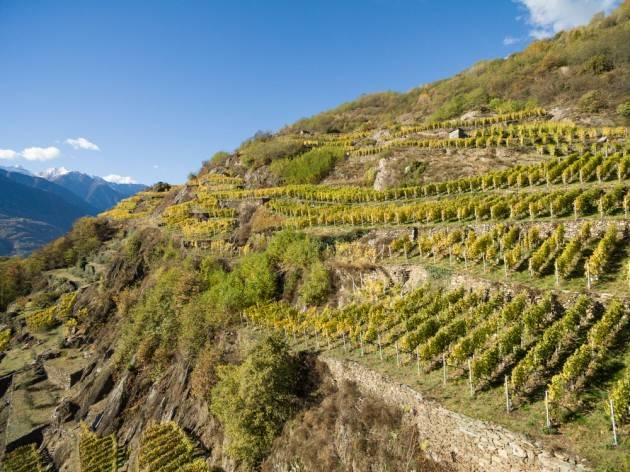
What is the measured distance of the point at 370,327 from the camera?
18.7 metres

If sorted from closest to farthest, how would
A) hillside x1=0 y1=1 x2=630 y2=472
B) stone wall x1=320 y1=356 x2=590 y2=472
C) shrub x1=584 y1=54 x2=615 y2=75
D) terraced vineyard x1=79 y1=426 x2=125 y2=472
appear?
stone wall x1=320 y1=356 x2=590 y2=472 → hillside x1=0 y1=1 x2=630 y2=472 → terraced vineyard x1=79 y1=426 x2=125 y2=472 → shrub x1=584 y1=54 x2=615 y2=75

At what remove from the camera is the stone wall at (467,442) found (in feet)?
32.1

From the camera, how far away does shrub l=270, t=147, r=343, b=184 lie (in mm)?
62469

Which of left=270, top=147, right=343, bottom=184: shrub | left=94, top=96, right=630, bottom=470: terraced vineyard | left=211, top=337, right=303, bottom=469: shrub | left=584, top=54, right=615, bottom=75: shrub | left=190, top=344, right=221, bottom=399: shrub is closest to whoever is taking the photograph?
left=94, top=96, right=630, bottom=470: terraced vineyard

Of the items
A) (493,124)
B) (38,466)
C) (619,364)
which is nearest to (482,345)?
(619,364)

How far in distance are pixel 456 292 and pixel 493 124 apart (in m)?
52.3

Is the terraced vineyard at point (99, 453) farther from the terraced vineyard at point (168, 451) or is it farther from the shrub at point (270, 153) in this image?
the shrub at point (270, 153)

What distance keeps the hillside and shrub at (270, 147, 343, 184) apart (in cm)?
347

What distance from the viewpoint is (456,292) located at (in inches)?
742

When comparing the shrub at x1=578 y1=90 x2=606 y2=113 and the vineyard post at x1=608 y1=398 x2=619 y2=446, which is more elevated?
the shrub at x1=578 y1=90 x2=606 y2=113

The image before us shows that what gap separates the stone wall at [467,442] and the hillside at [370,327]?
58 mm

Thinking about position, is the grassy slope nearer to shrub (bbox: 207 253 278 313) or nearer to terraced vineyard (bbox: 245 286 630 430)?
terraced vineyard (bbox: 245 286 630 430)

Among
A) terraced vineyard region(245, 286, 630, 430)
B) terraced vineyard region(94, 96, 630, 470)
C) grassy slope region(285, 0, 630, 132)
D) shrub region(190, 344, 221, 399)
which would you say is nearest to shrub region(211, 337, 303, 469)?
terraced vineyard region(94, 96, 630, 470)

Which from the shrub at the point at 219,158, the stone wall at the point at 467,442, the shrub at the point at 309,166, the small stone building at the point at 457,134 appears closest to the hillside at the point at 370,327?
the stone wall at the point at 467,442
